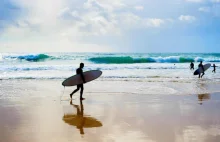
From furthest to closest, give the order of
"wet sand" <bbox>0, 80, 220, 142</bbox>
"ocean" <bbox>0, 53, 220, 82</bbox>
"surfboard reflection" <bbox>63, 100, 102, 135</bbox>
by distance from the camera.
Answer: "ocean" <bbox>0, 53, 220, 82</bbox> → "surfboard reflection" <bbox>63, 100, 102, 135</bbox> → "wet sand" <bbox>0, 80, 220, 142</bbox>

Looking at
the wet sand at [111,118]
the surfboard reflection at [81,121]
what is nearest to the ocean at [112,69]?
the wet sand at [111,118]

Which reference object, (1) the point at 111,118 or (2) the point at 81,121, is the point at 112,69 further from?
(2) the point at 81,121

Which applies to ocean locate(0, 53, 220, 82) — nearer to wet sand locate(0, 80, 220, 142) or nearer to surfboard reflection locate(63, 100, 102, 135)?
wet sand locate(0, 80, 220, 142)

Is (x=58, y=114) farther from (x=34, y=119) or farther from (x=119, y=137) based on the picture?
(x=119, y=137)

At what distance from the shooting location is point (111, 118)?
985 centimetres

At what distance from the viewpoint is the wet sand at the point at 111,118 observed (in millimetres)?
7773

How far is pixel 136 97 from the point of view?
14406mm

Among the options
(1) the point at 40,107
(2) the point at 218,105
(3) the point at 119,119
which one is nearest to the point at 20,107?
(1) the point at 40,107

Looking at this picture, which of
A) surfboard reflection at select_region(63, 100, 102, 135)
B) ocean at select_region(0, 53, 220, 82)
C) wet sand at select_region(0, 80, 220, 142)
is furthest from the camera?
ocean at select_region(0, 53, 220, 82)

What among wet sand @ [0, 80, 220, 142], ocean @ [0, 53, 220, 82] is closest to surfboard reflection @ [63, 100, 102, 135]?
wet sand @ [0, 80, 220, 142]

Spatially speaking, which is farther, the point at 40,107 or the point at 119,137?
the point at 40,107

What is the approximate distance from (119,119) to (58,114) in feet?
A: 7.23

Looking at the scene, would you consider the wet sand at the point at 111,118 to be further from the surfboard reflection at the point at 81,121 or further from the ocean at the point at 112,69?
the ocean at the point at 112,69

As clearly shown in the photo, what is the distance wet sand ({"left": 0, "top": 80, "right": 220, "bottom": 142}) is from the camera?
25.5ft
